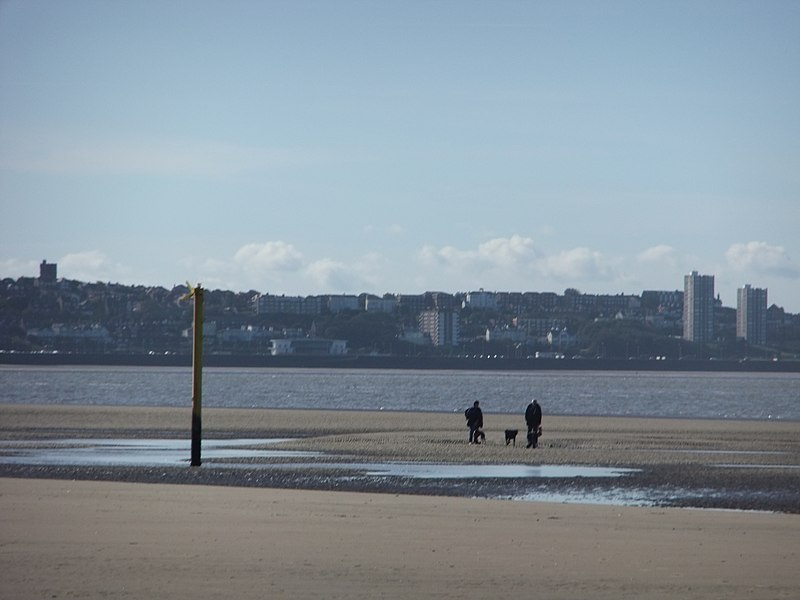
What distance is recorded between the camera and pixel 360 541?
15.4 metres

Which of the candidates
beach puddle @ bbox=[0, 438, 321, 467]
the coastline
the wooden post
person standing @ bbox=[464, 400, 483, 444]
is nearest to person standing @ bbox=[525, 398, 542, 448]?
the coastline

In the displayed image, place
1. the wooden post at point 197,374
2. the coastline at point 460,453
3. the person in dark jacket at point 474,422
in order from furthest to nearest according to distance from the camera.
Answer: the person in dark jacket at point 474,422
the wooden post at point 197,374
the coastline at point 460,453

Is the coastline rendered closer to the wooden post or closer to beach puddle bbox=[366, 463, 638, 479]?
beach puddle bbox=[366, 463, 638, 479]

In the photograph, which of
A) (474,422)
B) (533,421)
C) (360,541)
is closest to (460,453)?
(533,421)

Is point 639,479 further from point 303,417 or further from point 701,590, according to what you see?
point 303,417

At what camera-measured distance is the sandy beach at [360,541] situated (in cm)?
1270

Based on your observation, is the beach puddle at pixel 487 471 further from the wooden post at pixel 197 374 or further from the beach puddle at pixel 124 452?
the beach puddle at pixel 124 452

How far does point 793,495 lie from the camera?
74.2ft

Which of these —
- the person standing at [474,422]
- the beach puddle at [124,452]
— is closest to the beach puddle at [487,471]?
the beach puddle at [124,452]

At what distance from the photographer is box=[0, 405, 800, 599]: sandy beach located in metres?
12.7

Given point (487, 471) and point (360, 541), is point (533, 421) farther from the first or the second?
point (360, 541)

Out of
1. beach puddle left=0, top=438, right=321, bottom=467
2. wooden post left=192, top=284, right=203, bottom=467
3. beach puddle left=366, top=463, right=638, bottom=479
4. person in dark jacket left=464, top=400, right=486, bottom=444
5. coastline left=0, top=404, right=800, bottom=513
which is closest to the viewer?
coastline left=0, top=404, right=800, bottom=513

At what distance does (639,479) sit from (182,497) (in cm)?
975

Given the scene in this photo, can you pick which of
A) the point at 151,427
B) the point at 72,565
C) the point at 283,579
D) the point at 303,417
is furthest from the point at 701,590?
the point at 303,417
